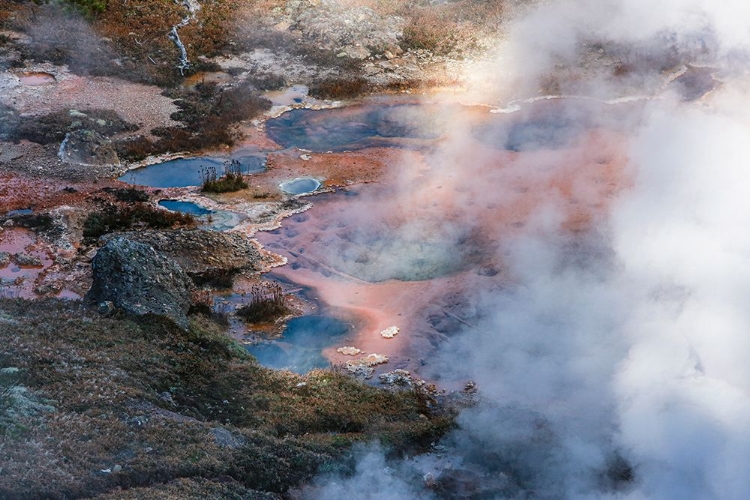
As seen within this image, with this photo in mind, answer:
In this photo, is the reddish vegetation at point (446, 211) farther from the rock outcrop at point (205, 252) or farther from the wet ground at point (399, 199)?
the rock outcrop at point (205, 252)

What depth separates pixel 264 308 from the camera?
9.73 m

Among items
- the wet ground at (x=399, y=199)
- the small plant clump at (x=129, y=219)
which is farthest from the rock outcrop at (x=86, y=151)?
the small plant clump at (x=129, y=219)

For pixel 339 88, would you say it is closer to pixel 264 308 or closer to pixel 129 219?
pixel 129 219

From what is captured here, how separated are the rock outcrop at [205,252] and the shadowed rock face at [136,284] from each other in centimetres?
134

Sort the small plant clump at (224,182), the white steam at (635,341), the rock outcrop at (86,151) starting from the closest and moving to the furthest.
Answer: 1. the white steam at (635,341)
2. the small plant clump at (224,182)
3. the rock outcrop at (86,151)

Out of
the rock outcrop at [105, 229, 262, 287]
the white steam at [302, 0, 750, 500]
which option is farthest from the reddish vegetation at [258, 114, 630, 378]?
the rock outcrop at [105, 229, 262, 287]

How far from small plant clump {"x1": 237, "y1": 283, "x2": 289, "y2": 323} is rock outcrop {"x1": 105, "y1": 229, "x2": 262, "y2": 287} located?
2.63ft

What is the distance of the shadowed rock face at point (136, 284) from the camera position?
873 centimetres

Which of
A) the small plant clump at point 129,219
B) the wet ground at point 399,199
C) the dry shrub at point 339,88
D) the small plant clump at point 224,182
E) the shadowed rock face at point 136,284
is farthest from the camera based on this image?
the dry shrub at point 339,88

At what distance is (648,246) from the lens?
9.41 metres

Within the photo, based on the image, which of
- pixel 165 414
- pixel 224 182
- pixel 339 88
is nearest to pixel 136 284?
pixel 165 414

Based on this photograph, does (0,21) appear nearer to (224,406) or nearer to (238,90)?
(238,90)

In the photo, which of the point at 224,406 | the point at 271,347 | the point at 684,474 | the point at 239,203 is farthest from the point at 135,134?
the point at 684,474

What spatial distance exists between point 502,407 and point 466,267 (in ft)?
11.3
